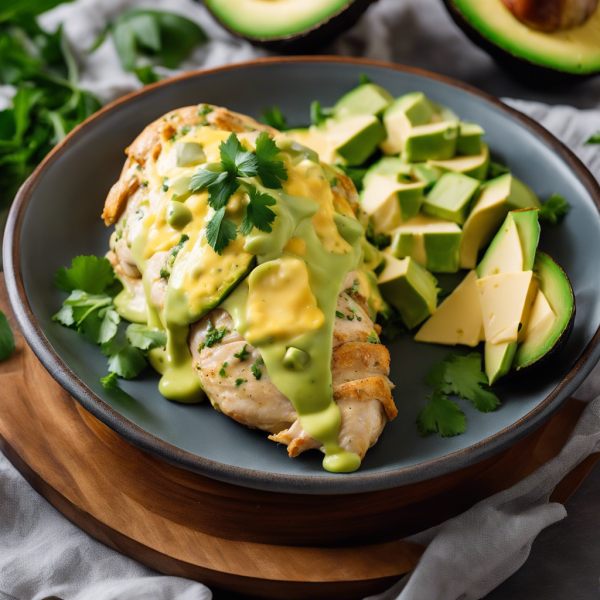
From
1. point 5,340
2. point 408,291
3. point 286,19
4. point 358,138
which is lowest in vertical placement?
point 5,340

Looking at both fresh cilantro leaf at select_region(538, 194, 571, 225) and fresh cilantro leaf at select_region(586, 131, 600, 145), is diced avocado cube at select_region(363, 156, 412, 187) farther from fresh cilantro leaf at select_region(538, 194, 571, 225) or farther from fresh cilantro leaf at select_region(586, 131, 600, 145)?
fresh cilantro leaf at select_region(586, 131, 600, 145)

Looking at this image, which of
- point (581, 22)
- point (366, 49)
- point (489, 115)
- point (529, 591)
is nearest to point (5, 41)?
point (366, 49)

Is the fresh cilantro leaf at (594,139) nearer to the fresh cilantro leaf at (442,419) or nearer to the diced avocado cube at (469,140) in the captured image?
the diced avocado cube at (469,140)

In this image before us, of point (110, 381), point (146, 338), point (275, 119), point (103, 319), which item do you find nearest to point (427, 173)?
point (275, 119)

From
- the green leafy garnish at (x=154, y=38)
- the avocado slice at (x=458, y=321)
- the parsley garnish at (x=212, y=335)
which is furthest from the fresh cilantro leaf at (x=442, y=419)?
the green leafy garnish at (x=154, y=38)

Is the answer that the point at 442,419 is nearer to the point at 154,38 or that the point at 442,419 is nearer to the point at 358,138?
the point at 358,138

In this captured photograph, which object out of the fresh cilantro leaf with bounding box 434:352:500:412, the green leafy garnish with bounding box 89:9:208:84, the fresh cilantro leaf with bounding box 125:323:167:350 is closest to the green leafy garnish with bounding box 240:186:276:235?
the fresh cilantro leaf with bounding box 125:323:167:350

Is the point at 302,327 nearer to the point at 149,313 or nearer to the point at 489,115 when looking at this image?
the point at 149,313
